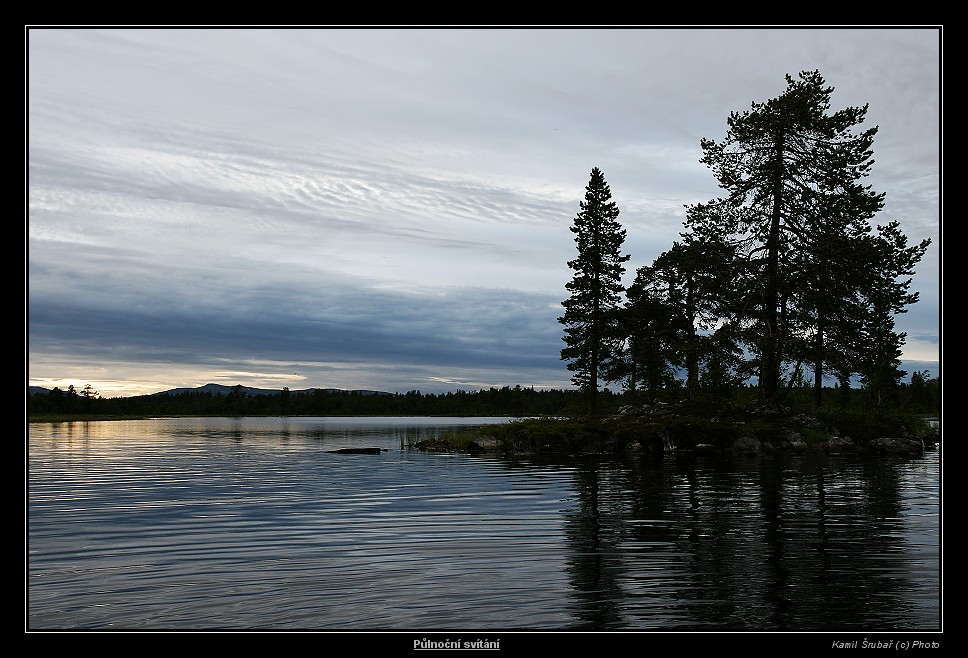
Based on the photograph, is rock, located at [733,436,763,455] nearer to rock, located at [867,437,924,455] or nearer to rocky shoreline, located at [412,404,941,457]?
rocky shoreline, located at [412,404,941,457]

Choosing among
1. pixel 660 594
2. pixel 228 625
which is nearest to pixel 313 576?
pixel 228 625

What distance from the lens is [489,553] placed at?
568 inches

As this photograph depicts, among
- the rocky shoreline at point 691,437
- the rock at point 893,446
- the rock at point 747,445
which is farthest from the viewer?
the rock at point 893,446

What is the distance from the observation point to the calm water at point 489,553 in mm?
10281

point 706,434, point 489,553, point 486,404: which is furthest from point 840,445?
point 486,404

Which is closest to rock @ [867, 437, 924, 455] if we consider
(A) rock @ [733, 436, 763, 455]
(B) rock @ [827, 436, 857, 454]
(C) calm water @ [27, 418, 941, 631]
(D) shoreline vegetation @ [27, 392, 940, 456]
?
(D) shoreline vegetation @ [27, 392, 940, 456]

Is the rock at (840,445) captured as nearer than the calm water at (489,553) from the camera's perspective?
No

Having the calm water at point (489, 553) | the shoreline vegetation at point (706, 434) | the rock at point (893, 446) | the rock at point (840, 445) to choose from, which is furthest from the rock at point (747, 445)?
the calm water at point (489, 553)

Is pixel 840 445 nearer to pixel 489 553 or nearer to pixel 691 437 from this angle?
pixel 691 437

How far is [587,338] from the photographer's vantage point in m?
60.6

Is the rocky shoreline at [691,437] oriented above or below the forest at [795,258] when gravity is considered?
below

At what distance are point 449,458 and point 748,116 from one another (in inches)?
1196

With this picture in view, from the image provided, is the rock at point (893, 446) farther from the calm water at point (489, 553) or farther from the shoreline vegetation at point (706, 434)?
the calm water at point (489, 553)

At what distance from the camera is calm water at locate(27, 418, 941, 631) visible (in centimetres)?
1028
